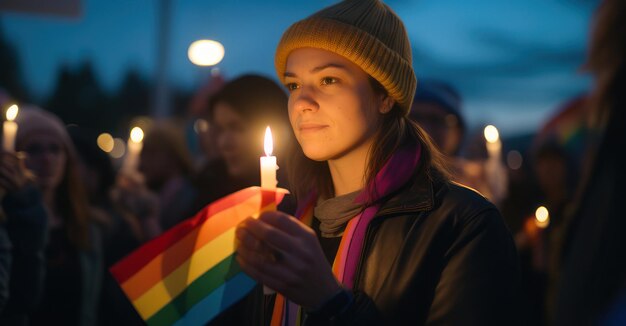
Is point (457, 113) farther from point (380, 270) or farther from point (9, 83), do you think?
point (9, 83)

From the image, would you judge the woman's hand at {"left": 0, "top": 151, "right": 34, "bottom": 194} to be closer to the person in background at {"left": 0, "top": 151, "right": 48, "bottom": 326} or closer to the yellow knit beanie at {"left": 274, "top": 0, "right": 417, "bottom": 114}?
the person in background at {"left": 0, "top": 151, "right": 48, "bottom": 326}

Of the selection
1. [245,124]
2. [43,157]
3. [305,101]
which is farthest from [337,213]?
[43,157]

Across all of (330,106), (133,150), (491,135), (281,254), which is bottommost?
(133,150)

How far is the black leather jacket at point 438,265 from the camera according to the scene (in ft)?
6.47

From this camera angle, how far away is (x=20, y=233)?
137 inches

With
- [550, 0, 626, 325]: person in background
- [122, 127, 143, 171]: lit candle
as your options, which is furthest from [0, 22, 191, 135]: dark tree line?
[550, 0, 626, 325]: person in background

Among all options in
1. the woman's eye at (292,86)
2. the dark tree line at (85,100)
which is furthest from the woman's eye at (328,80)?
the dark tree line at (85,100)

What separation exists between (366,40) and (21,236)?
7.35ft

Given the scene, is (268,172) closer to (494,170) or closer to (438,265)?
(438,265)

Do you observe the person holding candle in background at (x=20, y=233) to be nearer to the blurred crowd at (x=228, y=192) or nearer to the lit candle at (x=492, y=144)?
the blurred crowd at (x=228, y=192)

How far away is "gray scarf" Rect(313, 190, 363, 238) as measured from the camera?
2.32 meters

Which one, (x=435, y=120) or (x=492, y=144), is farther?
(x=492, y=144)

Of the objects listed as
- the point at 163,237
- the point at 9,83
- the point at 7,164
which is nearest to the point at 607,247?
the point at 163,237

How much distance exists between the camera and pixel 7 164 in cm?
341
